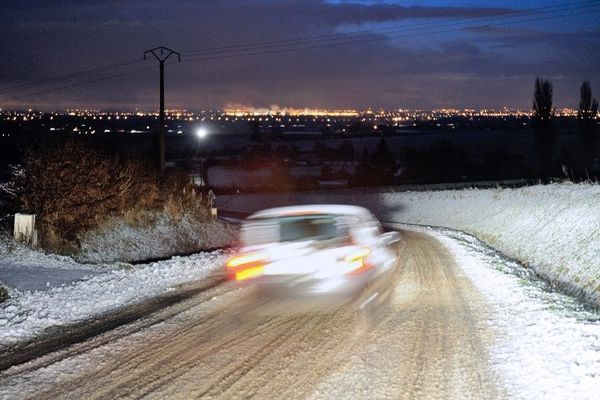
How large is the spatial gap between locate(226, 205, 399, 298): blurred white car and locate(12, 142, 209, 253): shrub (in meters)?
11.1

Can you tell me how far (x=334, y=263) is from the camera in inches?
378

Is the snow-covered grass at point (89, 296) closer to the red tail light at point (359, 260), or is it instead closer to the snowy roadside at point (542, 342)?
the red tail light at point (359, 260)

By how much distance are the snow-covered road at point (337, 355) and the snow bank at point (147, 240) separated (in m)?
9.97

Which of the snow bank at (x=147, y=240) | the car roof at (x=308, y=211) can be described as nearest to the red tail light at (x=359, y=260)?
the car roof at (x=308, y=211)

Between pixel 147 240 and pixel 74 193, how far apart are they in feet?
10.0

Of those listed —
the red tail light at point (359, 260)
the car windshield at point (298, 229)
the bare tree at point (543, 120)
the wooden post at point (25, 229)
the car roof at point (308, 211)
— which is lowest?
the wooden post at point (25, 229)

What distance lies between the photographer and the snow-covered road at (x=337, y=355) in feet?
21.5

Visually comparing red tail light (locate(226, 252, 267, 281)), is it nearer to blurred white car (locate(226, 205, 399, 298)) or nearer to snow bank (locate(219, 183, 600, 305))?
blurred white car (locate(226, 205, 399, 298))

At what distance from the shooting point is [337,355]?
7.67 m

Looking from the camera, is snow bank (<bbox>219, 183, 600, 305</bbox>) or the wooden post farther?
the wooden post

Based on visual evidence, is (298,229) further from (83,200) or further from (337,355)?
(83,200)

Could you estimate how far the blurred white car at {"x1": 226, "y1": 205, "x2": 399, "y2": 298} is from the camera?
9.55 meters

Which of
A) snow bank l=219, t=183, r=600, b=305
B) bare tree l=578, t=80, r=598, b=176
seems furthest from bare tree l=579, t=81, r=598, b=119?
snow bank l=219, t=183, r=600, b=305

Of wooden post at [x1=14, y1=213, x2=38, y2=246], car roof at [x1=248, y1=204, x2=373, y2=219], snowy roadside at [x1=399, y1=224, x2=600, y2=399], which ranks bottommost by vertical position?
snowy roadside at [x1=399, y1=224, x2=600, y2=399]
